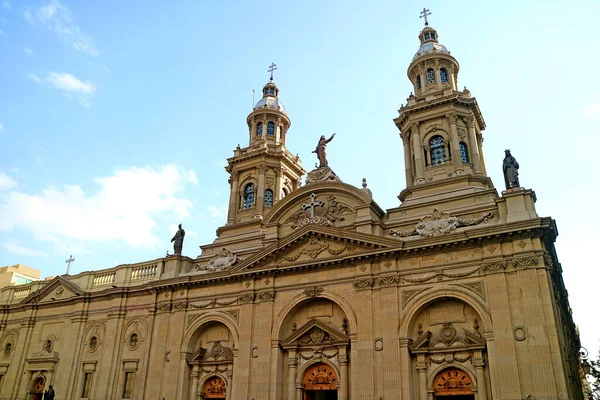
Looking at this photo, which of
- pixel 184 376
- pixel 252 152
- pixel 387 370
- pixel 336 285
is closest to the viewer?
pixel 387 370

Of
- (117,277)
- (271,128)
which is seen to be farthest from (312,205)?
(117,277)

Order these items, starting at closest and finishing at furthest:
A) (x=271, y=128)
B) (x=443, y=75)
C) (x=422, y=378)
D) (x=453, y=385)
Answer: (x=453, y=385) → (x=422, y=378) → (x=443, y=75) → (x=271, y=128)

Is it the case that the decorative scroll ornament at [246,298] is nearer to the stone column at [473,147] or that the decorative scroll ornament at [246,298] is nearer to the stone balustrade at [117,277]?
the stone balustrade at [117,277]

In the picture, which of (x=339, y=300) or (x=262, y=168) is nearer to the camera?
(x=339, y=300)

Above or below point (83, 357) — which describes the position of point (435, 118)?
above

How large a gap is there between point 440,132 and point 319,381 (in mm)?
17335

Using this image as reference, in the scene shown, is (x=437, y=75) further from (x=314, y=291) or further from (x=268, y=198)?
(x=314, y=291)

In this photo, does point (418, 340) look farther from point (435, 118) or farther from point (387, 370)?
point (435, 118)

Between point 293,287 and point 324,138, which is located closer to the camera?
point 293,287

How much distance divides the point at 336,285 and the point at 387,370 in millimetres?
5223

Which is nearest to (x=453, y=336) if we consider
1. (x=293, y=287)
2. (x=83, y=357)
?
(x=293, y=287)

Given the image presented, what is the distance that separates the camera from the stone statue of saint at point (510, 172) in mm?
24842

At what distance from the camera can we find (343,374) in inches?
977

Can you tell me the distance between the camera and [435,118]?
106 ft
